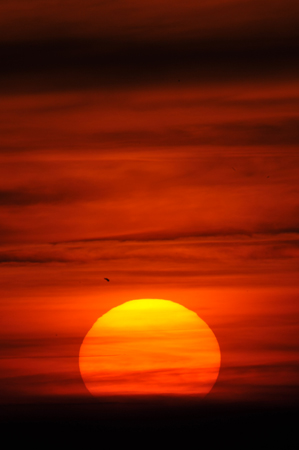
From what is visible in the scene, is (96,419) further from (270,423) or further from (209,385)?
(270,423)

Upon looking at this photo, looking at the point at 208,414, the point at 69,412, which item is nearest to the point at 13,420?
the point at 69,412

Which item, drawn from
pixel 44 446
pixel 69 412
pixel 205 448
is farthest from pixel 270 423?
pixel 44 446

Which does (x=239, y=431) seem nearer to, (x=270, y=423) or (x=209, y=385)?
(x=270, y=423)

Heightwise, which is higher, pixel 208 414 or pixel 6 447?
pixel 208 414

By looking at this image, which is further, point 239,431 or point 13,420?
point 239,431

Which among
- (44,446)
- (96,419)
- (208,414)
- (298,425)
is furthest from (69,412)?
(298,425)

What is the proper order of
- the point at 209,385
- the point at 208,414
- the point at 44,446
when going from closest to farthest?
1. the point at 209,385
2. the point at 208,414
3. the point at 44,446

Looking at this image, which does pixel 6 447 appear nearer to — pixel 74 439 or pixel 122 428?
pixel 74 439

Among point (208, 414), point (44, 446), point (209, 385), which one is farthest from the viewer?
point (44, 446)

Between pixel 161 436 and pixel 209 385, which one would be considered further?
pixel 161 436
